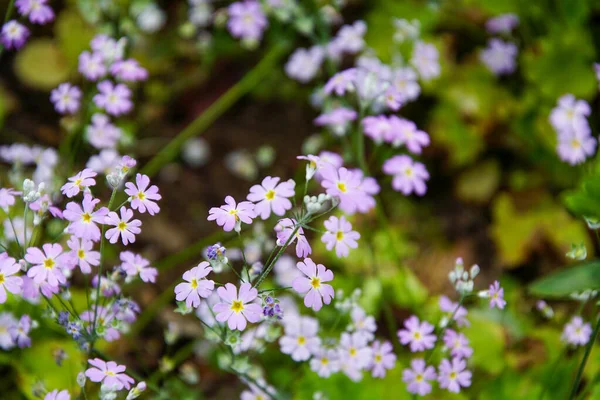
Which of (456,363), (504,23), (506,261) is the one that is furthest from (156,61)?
(456,363)

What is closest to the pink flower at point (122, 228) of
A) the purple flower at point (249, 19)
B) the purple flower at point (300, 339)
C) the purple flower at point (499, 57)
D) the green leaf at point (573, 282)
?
the purple flower at point (300, 339)

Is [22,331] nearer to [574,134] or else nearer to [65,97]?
[65,97]

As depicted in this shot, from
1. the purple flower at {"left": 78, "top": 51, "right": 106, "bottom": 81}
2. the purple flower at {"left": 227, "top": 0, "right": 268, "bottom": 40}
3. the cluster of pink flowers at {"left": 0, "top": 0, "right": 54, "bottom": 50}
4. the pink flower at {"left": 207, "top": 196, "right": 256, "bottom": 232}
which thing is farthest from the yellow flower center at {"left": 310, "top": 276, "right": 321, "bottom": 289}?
the purple flower at {"left": 227, "top": 0, "right": 268, "bottom": 40}

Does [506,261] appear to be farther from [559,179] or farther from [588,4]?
[588,4]

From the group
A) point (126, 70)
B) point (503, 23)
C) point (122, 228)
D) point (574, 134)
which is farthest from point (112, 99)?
→ point (503, 23)

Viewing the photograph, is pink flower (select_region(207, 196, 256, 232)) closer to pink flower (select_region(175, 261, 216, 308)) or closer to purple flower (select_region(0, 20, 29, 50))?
pink flower (select_region(175, 261, 216, 308))

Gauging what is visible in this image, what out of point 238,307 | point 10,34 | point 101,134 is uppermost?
point 10,34

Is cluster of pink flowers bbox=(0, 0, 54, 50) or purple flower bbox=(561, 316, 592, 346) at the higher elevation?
cluster of pink flowers bbox=(0, 0, 54, 50)

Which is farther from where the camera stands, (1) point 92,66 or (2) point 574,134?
(2) point 574,134
